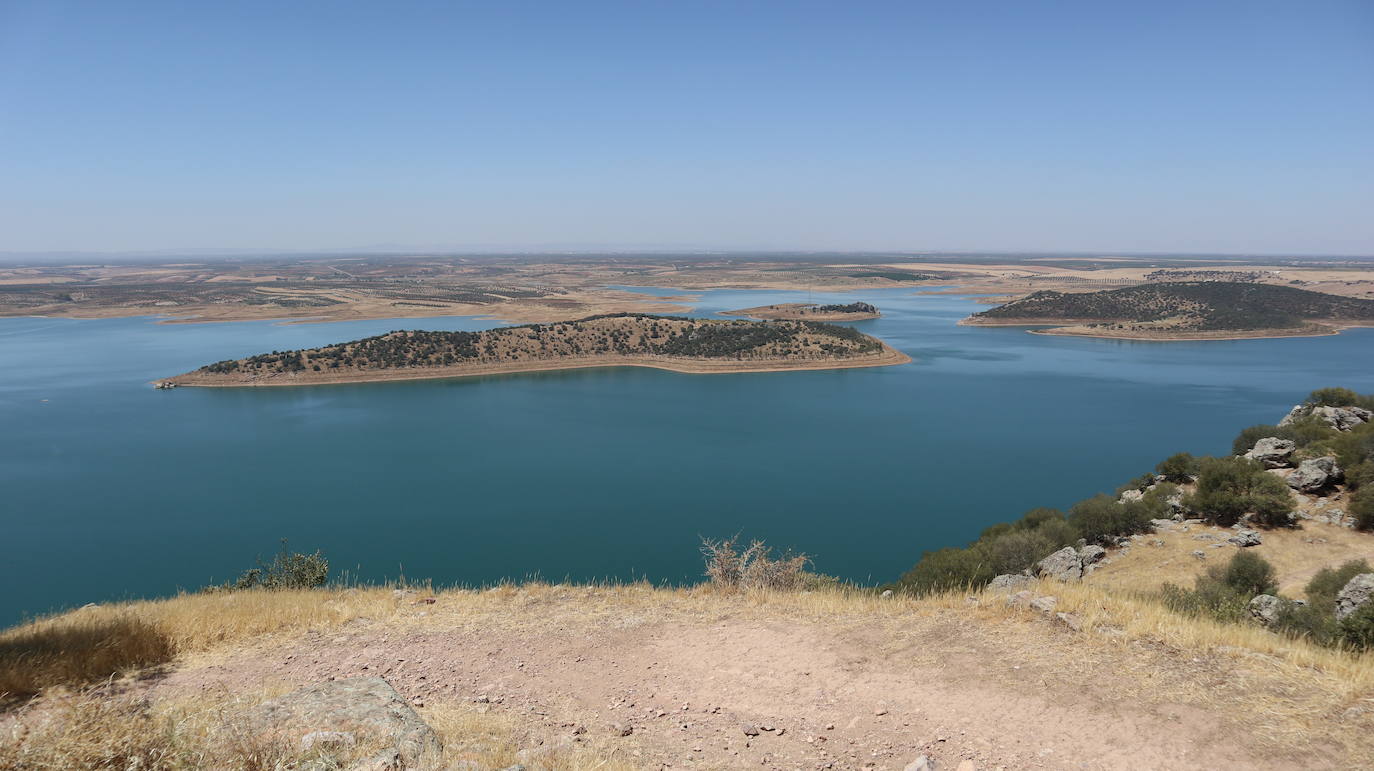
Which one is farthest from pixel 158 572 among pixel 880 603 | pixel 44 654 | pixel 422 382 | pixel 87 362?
pixel 87 362

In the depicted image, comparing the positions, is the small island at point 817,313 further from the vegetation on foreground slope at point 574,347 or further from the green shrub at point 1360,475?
the green shrub at point 1360,475

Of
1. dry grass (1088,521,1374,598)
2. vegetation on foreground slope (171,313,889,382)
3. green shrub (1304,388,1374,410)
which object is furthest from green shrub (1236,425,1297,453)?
vegetation on foreground slope (171,313,889,382)

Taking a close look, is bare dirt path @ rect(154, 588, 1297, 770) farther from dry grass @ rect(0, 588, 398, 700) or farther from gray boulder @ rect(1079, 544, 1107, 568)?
gray boulder @ rect(1079, 544, 1107, 568)

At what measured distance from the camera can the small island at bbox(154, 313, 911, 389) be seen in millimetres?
60156

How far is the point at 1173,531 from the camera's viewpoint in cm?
1848

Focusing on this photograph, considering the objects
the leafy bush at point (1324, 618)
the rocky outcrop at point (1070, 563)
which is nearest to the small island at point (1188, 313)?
the rocky outcrop at point (1070, 563)

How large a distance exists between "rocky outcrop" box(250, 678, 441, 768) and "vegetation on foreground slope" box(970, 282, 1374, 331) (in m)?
111

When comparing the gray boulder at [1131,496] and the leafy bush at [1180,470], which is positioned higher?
the leafy bush at [1180,470]

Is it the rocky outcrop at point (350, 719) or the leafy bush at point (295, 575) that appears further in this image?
the leafy bush at point (295, 575)

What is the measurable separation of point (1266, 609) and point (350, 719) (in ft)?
43.6

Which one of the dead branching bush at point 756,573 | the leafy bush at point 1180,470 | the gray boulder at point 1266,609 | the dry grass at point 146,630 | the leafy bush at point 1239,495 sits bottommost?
the leafy bush at point 1180,470

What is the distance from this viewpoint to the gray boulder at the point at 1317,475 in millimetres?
18875

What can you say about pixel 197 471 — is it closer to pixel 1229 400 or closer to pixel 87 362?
pixel 87 362

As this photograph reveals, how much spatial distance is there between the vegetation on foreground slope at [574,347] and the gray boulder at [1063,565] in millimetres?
50673
